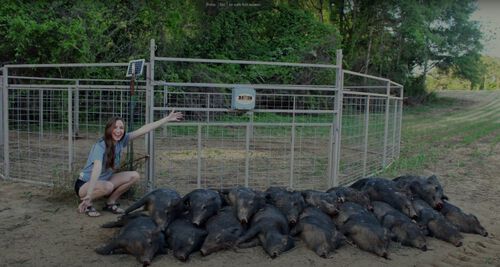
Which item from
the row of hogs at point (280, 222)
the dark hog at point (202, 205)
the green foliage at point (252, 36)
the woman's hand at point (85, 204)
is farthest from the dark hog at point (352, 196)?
the green foliage at point (252, 36)

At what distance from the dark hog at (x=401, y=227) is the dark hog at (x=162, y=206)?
2286 millimetres

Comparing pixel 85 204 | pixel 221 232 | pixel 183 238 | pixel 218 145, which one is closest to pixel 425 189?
pixel 221 232

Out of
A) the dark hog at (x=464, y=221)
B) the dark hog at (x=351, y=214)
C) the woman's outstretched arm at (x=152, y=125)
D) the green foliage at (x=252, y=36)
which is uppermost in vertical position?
the green foliage at (x=252, y=36)

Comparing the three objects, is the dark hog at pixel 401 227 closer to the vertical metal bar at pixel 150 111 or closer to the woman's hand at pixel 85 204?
the vertical metal bar at pixel 150 111

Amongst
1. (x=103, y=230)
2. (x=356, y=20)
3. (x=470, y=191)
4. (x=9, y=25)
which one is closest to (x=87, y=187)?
(x=103, y=230)

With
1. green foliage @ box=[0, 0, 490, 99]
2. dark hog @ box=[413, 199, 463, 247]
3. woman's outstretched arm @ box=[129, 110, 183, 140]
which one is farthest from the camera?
green foliage @ box=[0, 0, 490, 99]

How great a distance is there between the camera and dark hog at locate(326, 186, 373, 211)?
5516 mm

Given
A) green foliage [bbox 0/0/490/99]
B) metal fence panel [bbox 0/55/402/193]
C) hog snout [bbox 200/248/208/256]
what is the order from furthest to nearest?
green foliage [bbox 0/0/490/99] → metal fence panel [bbox 0/55/402/193] → hog snout [bbox 200/248/208/256]

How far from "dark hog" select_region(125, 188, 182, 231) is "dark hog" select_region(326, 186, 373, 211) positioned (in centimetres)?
186

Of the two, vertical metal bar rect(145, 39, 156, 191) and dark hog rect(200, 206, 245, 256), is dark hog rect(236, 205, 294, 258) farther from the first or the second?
vertical metal bar rect(145, 39, 156, 191)

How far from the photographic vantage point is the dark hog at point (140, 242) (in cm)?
437

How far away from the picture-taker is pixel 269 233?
4.77 metres

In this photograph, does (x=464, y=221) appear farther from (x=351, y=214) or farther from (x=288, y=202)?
(x=288, y=202)

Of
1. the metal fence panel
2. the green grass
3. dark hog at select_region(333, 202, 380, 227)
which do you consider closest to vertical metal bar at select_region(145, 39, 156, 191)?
the metal fence panel
